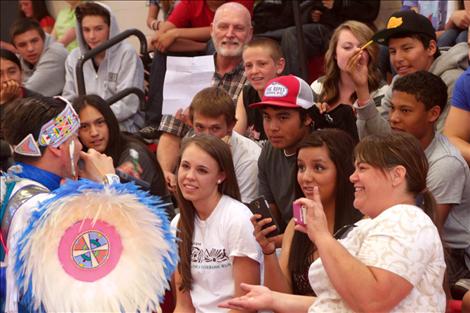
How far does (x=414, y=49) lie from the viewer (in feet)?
17.2

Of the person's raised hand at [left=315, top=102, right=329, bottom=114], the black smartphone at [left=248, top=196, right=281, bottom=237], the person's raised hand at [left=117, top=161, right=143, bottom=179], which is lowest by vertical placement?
the person's raised hand at [left=117, top=161, right=143, bottom=179]

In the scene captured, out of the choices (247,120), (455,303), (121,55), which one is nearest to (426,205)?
(455,303)

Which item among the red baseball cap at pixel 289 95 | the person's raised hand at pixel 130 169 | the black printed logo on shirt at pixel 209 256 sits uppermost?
the red baseball cap at pixel 289 95

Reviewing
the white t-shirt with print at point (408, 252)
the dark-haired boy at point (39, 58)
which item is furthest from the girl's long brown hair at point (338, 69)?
the dark-haired boy at point (39, 58)

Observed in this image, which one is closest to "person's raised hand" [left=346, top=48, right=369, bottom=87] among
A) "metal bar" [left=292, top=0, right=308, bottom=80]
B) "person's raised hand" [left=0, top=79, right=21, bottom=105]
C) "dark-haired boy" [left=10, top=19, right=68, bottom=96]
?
"metal bar" [left=292, top=0, right=308, bottom=80]

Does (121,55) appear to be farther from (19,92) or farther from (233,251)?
(233,251)

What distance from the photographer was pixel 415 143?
133 inches

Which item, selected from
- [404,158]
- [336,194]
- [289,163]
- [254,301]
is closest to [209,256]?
[336,194]

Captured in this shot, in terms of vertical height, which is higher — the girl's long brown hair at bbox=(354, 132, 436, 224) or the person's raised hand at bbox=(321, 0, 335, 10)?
the person's raised hand at bbox=(321, 0, 335, 10)

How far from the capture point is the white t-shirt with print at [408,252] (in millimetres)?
3115

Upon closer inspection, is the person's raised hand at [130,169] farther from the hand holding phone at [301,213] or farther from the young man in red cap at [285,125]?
the hand holding phone at [301,213]

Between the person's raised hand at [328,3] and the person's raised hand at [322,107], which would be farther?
the person's raised hand at [328,3]

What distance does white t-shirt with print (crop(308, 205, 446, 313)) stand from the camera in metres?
3.12

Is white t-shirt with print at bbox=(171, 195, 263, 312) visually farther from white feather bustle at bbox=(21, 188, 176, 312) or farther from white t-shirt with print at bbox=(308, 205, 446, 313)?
white t-shirt with print at bbox=(308, 205, 446, 313)
